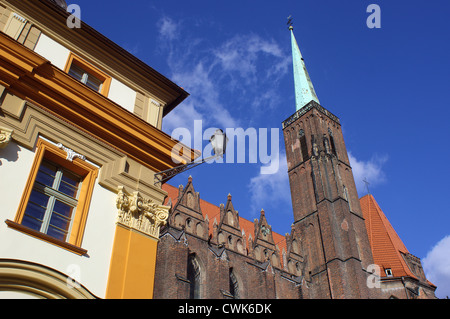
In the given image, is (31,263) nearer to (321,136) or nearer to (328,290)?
(328,290)

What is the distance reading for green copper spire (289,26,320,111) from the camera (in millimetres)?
37500

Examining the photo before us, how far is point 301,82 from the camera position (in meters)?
39.3

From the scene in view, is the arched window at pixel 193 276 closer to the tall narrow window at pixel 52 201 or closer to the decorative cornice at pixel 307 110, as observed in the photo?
the tall narrow window at pixel 52 201

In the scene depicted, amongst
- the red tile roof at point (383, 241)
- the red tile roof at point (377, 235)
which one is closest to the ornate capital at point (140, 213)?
the red tile roof at point (377, 235)

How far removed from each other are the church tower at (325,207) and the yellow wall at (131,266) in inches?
796

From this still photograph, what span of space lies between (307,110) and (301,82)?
230 inches

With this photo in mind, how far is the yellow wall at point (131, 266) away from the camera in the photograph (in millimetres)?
6269

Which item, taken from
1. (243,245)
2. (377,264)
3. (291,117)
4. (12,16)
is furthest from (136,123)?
(291,117)

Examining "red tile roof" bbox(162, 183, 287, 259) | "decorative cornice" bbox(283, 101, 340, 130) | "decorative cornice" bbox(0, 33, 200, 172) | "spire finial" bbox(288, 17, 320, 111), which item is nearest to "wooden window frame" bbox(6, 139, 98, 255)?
"decorative cornice" bbox(0, 33, 200, 172)

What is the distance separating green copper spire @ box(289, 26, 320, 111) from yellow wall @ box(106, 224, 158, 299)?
31164mm

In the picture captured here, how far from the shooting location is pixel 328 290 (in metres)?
25.4

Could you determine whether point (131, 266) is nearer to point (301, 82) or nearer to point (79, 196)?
point (79, 196)

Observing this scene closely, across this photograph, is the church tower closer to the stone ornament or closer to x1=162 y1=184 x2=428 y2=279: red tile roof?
x1=162 y1=184 x2=428 y2=279: red tile roof

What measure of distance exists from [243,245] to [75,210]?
1837 centimetres
